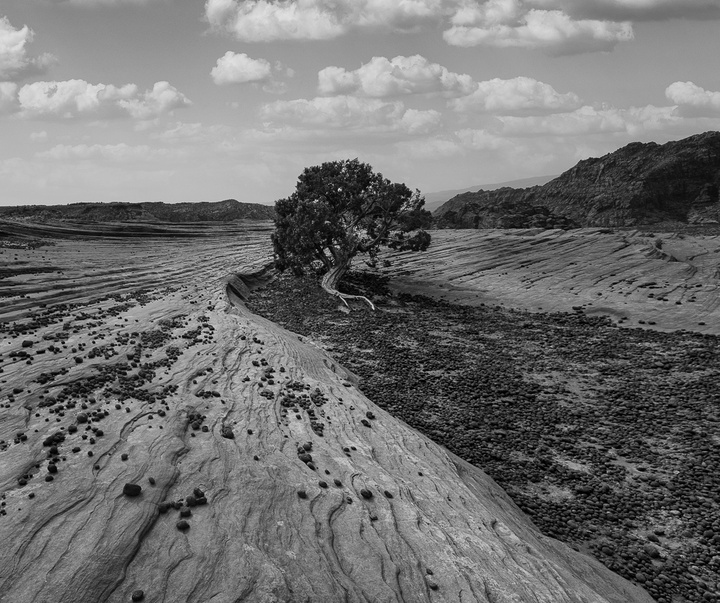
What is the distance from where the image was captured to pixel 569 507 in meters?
18.7

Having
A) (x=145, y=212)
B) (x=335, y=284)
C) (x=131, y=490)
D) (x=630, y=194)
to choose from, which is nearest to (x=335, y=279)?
(x=335, y=284)

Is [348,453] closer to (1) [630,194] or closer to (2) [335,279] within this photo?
(2) [335,279]

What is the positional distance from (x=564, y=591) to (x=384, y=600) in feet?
13.8

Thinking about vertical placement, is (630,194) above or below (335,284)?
above

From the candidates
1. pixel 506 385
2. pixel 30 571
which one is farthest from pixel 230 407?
pixel 506 385

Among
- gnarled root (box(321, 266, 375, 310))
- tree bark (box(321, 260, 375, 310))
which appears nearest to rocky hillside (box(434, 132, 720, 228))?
tree bark (box(321, 260, 375, 310))

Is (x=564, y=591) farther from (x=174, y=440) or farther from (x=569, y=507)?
(x=174, y=440)

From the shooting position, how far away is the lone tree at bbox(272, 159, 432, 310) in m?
54.5

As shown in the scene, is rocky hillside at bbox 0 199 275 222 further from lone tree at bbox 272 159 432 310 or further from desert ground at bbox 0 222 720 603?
desert ground at bbox 0 222 720 603

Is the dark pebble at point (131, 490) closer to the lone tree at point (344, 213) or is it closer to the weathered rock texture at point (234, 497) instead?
the weathered rock texture at point (234, 497)

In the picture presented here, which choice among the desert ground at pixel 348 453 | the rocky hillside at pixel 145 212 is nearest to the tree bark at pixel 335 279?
the desert ground at pixel 348 453

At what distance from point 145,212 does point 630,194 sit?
3638 inches

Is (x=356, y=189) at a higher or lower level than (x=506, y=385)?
higher

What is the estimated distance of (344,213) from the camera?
5756 centimetres
